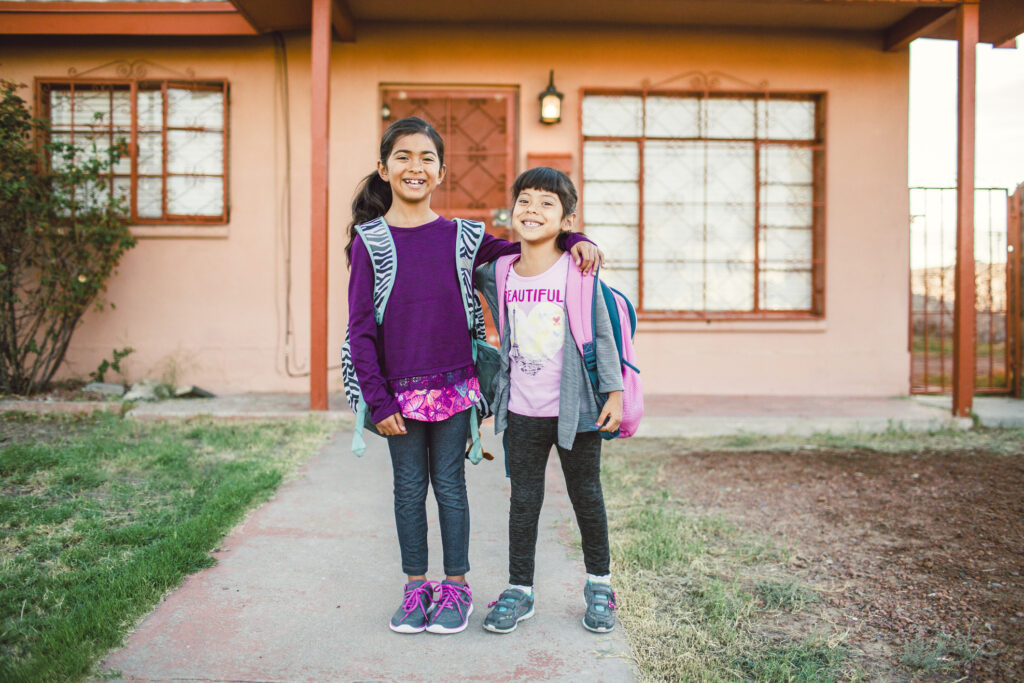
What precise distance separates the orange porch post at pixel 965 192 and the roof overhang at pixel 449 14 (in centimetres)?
35

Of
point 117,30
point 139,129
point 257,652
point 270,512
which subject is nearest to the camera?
point 257,652

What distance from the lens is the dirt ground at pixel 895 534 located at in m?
2.18

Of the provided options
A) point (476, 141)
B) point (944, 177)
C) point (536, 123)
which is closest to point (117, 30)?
point (476, 141)

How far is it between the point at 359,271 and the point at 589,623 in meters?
1.27

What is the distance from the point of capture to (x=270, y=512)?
3180 mm

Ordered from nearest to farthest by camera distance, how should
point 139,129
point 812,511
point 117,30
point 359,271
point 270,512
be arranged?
point 359,271 < point 270,512 < point 812,511 < point 117,30 < point 139,129

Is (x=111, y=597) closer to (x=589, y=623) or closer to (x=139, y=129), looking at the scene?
(x=589, y=623)

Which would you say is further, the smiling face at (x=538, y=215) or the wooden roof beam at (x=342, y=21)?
the wooden roof beam at (x=342, y=21)

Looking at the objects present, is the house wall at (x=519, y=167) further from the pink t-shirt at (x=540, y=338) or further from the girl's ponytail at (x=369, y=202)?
the pink t-shirt at (x=540, y=338)

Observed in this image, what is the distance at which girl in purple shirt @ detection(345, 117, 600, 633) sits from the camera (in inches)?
81.8

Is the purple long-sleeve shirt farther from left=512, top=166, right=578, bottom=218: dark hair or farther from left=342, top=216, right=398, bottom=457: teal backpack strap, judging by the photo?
Answer: left=512, top=166, right=578, bottom=218: dark hair

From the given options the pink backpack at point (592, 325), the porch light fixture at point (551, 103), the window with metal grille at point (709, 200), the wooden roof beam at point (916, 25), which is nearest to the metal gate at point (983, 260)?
the window with metal grille at point (709, 200)

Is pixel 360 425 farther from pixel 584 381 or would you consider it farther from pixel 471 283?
pixel 584 381

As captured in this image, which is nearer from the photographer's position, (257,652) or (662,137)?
(257,652)
